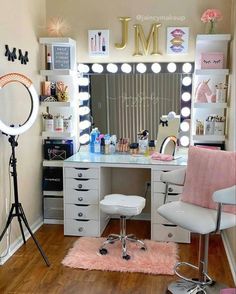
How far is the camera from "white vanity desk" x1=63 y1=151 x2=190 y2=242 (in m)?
3.54

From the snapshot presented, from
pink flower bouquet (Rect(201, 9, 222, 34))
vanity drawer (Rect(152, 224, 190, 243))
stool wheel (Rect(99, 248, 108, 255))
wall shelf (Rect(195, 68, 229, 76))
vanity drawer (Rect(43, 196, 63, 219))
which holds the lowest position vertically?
stool wheel (Rect(99, 248, 108, 255))

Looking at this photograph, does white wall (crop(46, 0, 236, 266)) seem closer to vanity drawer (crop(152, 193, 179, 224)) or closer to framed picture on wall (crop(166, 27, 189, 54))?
framed picture on wall (crop(166, 27, 189, 54))

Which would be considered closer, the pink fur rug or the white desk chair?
the white desk chair

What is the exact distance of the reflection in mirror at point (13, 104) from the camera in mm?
3188

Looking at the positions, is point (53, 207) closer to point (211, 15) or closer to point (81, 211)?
point (81, 211)

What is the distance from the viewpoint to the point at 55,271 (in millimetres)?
3033

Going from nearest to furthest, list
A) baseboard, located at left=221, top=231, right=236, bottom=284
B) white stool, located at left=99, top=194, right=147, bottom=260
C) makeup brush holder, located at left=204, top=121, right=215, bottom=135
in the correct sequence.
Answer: baseboard, located at left=221, top=231, right=236, bottom=284, white stool, located at left=99, top=194, right=147, bottom=260, makeup brush holder, located at left=204, top=121, right=215, bottom=135

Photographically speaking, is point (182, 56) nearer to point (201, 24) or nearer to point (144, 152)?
point (201, 24)

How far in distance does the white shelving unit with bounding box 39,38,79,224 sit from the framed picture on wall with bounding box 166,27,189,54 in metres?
0.98

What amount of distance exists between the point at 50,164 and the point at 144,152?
0.99 meters

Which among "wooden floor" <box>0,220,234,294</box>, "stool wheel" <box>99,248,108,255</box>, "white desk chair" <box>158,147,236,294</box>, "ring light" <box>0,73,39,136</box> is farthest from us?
"stool wheel" <box>99,248,108,255</box>

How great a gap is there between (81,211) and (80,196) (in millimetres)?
149

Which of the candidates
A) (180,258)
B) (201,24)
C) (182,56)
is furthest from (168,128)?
(180,258)

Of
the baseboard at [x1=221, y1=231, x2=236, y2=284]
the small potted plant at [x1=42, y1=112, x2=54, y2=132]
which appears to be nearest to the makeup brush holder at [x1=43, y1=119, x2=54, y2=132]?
the small potted plant at [x1=42, y1=112, x2=54, y2=132]
